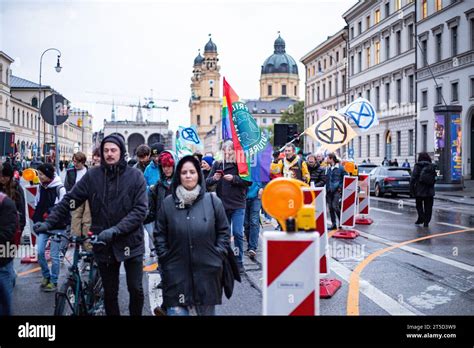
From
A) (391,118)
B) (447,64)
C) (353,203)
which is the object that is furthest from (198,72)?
(353,203)

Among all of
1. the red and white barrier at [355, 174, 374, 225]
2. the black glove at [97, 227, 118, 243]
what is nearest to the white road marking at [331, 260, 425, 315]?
the black glove at [97, 227, 118, 243]

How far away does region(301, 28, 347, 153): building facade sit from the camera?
61.6 metres

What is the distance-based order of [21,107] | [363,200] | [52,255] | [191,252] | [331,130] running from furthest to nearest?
1. [363,200]
2. [21,107]
3. [331,130]
4. [52,255]
5. [191,252]

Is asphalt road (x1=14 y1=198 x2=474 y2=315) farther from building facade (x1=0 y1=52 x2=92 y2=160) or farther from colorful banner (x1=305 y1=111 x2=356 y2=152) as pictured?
building facade (x1=0 y1=52 x2=92 y2=160)

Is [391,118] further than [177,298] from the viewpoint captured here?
Yes

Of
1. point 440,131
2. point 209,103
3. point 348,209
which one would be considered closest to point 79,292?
point 348,209

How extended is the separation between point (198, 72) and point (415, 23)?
129 m

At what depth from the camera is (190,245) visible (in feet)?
16.1

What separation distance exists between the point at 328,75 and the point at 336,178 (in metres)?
51.9

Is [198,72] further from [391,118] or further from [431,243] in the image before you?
[431,243]

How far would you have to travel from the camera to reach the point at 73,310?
5.27 metres

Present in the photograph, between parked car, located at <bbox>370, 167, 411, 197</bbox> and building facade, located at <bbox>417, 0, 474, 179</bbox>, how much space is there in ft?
17.5

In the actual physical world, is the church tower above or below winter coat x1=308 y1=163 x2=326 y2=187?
above

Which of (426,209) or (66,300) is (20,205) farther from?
(426,209)
